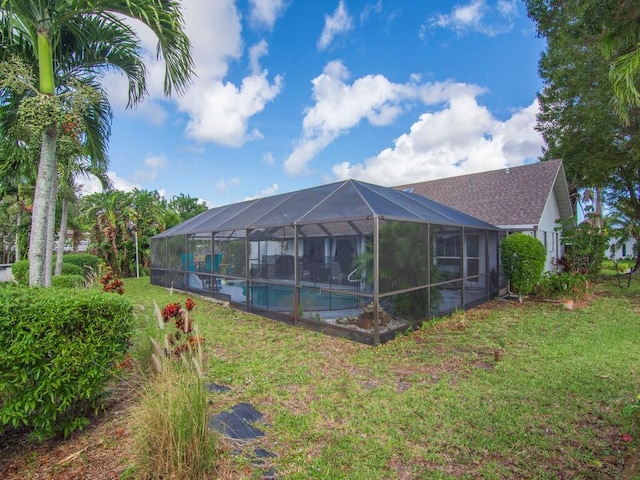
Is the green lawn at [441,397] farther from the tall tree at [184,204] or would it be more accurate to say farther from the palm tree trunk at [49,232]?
the tall tree at [184,204]

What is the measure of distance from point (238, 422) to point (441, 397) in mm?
2131

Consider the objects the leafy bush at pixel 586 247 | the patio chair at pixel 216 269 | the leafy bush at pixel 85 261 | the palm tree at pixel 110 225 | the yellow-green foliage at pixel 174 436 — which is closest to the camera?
the yellow-green foliage at pixel 174 436

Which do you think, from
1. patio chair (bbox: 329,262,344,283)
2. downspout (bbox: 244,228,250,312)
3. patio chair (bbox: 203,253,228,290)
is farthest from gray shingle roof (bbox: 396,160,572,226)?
patio chair (bbox: 203,253,228,290)

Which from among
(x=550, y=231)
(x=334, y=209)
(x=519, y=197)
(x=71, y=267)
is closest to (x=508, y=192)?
(x=519, y=197)

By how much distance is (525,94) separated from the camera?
15.6 metres

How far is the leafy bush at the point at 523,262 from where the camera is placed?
887 centimetres

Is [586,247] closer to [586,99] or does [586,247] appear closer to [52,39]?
[586,99]

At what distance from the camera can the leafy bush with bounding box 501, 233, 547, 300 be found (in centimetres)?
887

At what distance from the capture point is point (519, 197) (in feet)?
42.8

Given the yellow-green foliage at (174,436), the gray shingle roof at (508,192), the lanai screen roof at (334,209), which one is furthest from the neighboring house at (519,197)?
the yellow-green foliage at (174,436)

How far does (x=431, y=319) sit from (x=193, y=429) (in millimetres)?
5447

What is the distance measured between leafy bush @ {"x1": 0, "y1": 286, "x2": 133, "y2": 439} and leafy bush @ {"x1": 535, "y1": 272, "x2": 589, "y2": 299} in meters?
10.4

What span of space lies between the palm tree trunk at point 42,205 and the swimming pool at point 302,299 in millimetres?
4081

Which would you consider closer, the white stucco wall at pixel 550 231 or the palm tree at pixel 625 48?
the palm tree at pixel 625 48
